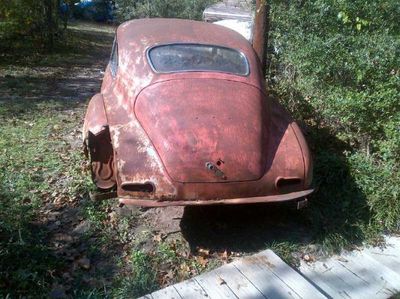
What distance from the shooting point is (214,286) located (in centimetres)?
351

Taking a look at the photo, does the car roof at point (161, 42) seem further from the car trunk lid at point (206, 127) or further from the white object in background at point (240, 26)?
the white object in background at point (240, 26)

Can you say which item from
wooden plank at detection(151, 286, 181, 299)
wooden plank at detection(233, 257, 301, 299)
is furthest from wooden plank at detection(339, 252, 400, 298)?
wooden plank at detection(151, 286, 181, 299)

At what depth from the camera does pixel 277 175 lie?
3873 mm

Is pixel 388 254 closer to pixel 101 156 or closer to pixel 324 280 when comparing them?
pixel 324 280

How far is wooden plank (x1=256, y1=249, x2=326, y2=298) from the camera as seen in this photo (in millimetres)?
3438

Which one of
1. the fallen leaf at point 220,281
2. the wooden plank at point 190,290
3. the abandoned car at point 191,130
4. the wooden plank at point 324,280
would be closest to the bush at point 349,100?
the wooden plank at point 324,280

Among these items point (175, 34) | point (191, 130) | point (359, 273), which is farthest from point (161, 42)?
point (359, 273)

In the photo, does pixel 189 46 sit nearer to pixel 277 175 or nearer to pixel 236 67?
pixel 236 67

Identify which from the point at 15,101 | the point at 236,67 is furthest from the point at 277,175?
the point at 15,101

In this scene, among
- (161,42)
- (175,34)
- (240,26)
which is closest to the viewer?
(161,42)

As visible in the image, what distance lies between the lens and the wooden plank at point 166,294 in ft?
11.1

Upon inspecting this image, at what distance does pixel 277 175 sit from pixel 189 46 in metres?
1.93

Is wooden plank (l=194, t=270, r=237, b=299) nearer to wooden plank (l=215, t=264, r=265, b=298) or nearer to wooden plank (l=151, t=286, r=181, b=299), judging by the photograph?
wooden plank (l=215, t=264, r=265, b=298)

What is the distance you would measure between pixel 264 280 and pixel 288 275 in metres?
0.23
